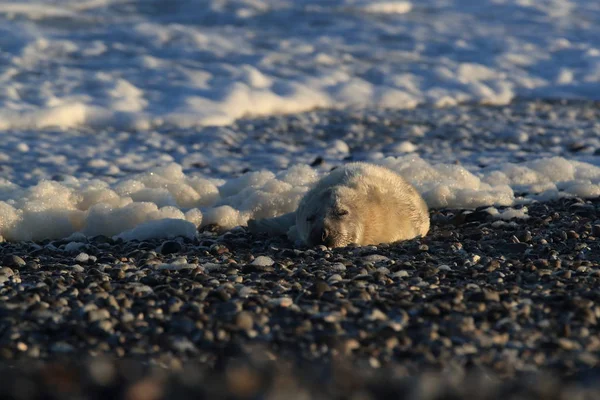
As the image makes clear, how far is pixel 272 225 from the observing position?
614 centimetres

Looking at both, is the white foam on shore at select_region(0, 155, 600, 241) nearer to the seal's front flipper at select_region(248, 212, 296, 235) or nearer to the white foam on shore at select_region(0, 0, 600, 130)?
the seal's front flipper at select_region(248, 212, 296, 235)

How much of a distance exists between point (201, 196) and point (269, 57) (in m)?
7.49

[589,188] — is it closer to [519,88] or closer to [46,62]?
[519,88]

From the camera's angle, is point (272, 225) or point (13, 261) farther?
point (272, 225)

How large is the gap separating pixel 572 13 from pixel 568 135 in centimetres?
865

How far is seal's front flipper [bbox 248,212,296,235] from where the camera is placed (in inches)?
242

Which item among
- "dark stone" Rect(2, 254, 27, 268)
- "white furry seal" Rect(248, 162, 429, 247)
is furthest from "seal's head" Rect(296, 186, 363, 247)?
"dark stone" Rect(2, 254, 27, 268)

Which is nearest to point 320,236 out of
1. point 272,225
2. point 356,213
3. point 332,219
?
point 332,219

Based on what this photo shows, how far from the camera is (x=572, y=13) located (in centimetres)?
1831

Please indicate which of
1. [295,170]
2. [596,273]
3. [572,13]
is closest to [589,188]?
[295,170]

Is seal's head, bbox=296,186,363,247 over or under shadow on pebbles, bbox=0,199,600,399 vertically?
under

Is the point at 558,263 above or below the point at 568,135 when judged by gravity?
above

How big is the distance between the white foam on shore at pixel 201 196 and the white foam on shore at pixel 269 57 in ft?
12.8

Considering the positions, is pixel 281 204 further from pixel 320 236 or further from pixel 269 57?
pixel 269 57
